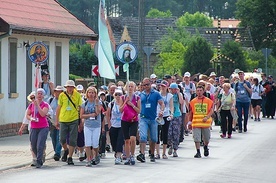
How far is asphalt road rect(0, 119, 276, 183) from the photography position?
1742 centimetres

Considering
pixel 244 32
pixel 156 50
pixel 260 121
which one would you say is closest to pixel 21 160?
pixel 260 121

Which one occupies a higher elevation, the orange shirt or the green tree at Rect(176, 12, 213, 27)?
the green tree at Rect(176, 12, 213, 27)

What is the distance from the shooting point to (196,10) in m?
157

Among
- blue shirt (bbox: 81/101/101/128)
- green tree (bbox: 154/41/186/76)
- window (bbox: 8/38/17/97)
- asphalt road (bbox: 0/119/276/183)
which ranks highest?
green tree (bbox: 154/41/186/76)

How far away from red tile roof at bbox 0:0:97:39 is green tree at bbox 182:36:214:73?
2931cm

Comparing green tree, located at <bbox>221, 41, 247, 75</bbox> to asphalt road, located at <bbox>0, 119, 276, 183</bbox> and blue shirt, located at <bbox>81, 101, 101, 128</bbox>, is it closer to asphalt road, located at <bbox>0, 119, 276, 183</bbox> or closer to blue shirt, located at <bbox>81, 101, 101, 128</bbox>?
asphalt road, located at <bbox>0, 119, 276, 183</bbox>

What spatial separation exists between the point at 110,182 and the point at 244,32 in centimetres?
7842

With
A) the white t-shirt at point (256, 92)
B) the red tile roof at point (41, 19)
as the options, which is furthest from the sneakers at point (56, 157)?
the white t-shirt at point (256, 92)

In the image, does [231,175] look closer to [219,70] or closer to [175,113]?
[175,113]

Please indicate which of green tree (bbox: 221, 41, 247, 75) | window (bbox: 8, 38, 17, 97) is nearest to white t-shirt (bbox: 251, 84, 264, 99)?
window (bbox: 8, 38, 17, 97)

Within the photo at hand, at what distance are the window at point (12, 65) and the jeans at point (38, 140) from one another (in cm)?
1004

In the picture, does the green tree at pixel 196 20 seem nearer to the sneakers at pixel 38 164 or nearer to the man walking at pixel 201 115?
the man walking at pixel 201 115

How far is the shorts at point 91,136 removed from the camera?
20562mm

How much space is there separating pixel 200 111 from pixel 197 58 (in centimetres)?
4353
